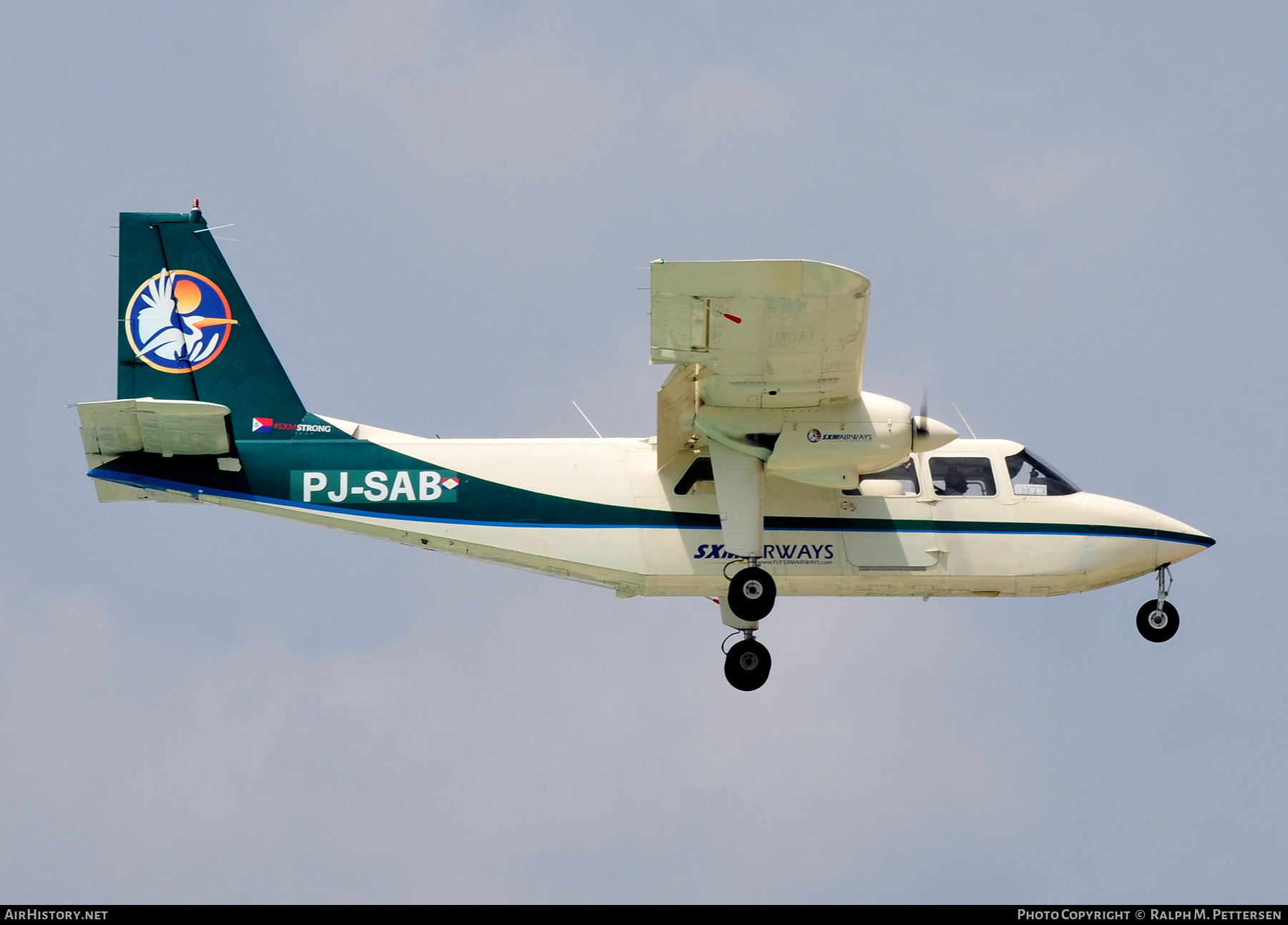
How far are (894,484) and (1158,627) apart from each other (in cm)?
397

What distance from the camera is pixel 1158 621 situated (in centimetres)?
2084

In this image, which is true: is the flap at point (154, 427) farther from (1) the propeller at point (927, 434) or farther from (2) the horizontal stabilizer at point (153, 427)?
(1) the propeller at point (927, 434)

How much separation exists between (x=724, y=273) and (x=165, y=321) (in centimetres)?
768

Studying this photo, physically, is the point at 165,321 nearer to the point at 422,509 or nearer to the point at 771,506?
the point at 422,509

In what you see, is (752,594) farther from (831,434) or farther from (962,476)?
Answer: (962,476)

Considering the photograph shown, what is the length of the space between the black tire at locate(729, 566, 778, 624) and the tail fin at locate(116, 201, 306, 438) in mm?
5966

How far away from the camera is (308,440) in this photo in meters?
20.3

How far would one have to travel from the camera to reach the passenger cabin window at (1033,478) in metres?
20.7

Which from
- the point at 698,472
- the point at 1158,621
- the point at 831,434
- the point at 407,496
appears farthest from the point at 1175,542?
the point at 407,496

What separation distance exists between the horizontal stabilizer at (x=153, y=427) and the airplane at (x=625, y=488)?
3 centimetres

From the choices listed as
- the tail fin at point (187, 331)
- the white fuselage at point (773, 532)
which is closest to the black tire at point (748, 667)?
the white fuselage at point (773, 532)

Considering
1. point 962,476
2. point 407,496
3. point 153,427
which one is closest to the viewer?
point 153,427
